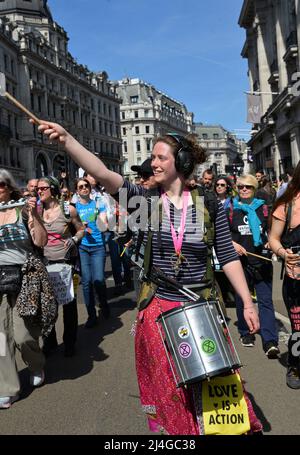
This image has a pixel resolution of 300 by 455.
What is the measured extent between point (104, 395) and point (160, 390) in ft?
5.93

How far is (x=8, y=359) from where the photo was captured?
4145 mm

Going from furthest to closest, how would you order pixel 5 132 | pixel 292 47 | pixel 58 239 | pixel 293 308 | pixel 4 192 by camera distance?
pixel 5 132 < pixel 292 47 < pixel 58 239 < pixel 4 192 < pixel 293 308

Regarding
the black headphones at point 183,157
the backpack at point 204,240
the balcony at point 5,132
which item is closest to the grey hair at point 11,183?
the backpack at point 204,240

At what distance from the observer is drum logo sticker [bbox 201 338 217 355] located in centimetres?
233

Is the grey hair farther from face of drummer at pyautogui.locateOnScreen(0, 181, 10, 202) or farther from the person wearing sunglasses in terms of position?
the person wearing sunglasses

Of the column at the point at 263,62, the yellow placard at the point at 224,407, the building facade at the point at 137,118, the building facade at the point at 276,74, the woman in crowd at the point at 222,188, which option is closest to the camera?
the yellow placard at the point at 224,407

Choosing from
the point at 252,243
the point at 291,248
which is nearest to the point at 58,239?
the point at 252,243

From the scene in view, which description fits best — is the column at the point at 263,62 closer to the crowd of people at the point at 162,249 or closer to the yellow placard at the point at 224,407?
the crowd of people at the point at 162,249

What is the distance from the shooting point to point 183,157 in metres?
2.63

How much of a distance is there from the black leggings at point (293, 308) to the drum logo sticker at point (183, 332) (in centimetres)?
193

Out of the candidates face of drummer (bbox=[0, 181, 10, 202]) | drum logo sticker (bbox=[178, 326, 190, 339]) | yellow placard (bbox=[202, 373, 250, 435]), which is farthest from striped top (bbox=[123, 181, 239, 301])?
face of drummer (bbox=[0, 181, 10, 202])

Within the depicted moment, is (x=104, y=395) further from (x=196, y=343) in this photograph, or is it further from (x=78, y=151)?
(x=78, y=151)

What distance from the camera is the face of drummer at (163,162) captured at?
103 inches
